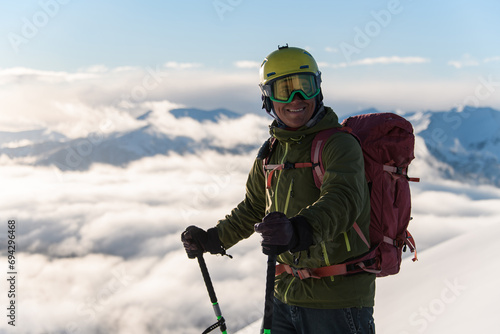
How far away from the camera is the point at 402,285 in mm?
11094

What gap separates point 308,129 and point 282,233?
3.63 feet

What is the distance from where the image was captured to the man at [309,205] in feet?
8.99

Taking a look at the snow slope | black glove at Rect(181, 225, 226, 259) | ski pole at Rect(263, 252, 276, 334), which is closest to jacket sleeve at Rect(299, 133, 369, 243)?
ski pole at Rect(263, 252, 276, 334)

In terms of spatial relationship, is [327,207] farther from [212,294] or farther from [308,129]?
[212,294]

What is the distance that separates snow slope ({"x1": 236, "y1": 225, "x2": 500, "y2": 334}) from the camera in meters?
7.05

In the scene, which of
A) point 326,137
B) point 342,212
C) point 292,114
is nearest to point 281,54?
point 292,114

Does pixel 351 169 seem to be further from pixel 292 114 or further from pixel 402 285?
pixel 402 285

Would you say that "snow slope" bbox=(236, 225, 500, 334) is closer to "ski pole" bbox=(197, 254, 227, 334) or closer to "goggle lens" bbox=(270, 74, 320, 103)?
"ski pole" bbox=(197, 254, 227, 334)

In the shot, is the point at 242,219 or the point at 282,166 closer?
the point at 282,166

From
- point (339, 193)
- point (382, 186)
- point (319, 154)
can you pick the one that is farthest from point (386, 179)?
point (339, 193)

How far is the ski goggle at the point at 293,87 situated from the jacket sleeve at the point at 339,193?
0.50 metres

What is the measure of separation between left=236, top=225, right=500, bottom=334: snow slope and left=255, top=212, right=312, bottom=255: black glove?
473cm

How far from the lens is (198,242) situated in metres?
4.09

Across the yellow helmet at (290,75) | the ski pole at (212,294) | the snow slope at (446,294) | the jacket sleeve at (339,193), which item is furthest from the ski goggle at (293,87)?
the snow slope at (446,294)
